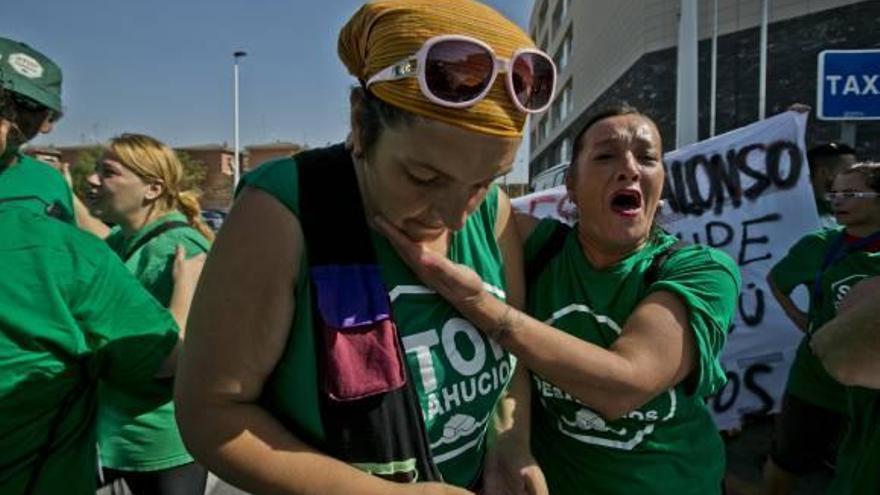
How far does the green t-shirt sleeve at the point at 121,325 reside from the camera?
1521 mm

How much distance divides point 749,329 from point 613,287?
10.1 feet

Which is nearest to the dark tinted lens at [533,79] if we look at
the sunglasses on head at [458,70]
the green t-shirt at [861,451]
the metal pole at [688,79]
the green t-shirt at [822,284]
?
the sunglasses on head at [458,70]

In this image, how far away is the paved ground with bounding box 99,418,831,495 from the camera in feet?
12.9

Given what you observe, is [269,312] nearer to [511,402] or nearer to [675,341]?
[511,402]

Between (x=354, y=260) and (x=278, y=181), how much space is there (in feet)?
0.62

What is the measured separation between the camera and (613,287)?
1.78 metres

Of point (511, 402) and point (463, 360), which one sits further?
point (511, 402)

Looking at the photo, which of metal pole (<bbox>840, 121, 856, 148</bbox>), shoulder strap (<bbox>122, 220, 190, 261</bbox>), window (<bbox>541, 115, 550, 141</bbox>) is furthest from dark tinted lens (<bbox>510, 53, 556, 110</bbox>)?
window (<bbox>541, 115, 550, 141</bbox>)

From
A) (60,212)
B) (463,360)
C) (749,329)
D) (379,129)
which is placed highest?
(379,129)

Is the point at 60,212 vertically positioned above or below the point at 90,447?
above

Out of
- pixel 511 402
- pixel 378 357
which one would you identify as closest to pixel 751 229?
pixel 511 402

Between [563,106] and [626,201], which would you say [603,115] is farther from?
[563,106]

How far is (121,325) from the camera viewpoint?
1.56 meters

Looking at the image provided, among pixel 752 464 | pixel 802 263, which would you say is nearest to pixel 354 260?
pixel 802 263
